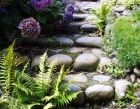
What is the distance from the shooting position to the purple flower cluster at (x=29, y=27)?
584 centimetres

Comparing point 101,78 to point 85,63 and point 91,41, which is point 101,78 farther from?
point 91,41

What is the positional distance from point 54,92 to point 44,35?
1.82 m

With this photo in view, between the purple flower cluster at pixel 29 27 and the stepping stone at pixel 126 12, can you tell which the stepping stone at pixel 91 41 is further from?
the purple flower cluster at pixel 29 27

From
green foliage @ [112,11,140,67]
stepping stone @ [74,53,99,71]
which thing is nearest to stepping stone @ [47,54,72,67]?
stepping stone @ [74,53,99,71]

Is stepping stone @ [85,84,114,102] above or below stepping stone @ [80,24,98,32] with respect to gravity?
below

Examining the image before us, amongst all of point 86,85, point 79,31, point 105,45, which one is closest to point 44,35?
point 79,31

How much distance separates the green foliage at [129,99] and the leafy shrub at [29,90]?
0.71 meters

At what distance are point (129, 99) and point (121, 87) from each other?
0.20 metres

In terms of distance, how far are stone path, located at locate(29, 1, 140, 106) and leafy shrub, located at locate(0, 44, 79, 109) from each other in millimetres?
291

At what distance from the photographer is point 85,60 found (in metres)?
5.75

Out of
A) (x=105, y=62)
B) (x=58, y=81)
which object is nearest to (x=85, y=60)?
(x=105, y=62)

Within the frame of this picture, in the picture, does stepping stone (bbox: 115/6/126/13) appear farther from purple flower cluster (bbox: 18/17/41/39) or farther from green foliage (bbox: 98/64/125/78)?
purple flower cluster (bbox: 18/17/41/39)

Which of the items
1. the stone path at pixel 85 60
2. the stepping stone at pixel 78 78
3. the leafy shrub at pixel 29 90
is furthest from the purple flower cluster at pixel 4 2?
the stepping stone at pixel 78 78

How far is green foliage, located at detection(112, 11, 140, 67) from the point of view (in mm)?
5340
